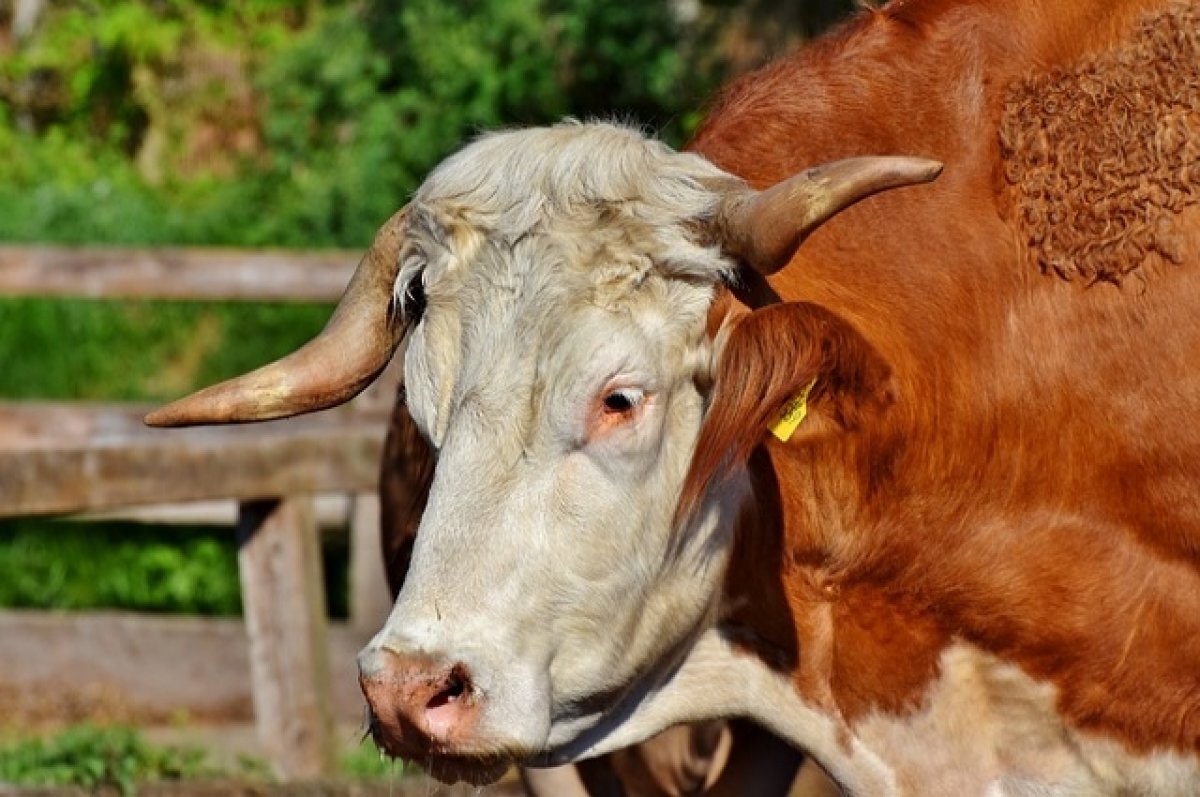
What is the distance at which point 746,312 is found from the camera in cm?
398

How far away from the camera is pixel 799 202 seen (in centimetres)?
372

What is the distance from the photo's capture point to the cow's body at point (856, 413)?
3838 mm

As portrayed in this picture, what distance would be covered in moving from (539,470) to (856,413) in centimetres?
68

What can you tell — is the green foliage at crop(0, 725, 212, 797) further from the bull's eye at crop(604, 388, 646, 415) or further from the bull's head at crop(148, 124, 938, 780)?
the bull's eye at crop(604, 388, 646, 415)

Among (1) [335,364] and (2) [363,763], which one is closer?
(1) [335,364]

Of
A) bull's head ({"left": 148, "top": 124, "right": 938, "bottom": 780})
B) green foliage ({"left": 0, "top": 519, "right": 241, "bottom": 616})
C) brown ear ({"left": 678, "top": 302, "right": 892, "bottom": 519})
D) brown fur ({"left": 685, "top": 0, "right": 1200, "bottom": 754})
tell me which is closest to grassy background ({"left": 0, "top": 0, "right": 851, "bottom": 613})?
green foliage ({"left": 0, "top": 519, "right": 241, "bottom": 616})

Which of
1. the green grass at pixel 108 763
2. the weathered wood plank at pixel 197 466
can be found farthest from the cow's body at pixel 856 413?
the weathered wood plank at pixel 197 466

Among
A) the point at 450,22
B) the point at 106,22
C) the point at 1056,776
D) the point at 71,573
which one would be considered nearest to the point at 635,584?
the point at 1056,776

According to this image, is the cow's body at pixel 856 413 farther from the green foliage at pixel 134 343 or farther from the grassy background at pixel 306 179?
the green foliage at pixel 134 343

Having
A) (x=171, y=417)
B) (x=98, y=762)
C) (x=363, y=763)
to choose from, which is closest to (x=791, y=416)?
(x=171, y=417)

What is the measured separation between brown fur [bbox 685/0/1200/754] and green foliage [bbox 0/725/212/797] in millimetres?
2696

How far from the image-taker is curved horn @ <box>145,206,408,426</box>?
4309 millimetres

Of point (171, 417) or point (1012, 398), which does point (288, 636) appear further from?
point (1012, 398)

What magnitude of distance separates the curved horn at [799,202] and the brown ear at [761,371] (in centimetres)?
12
